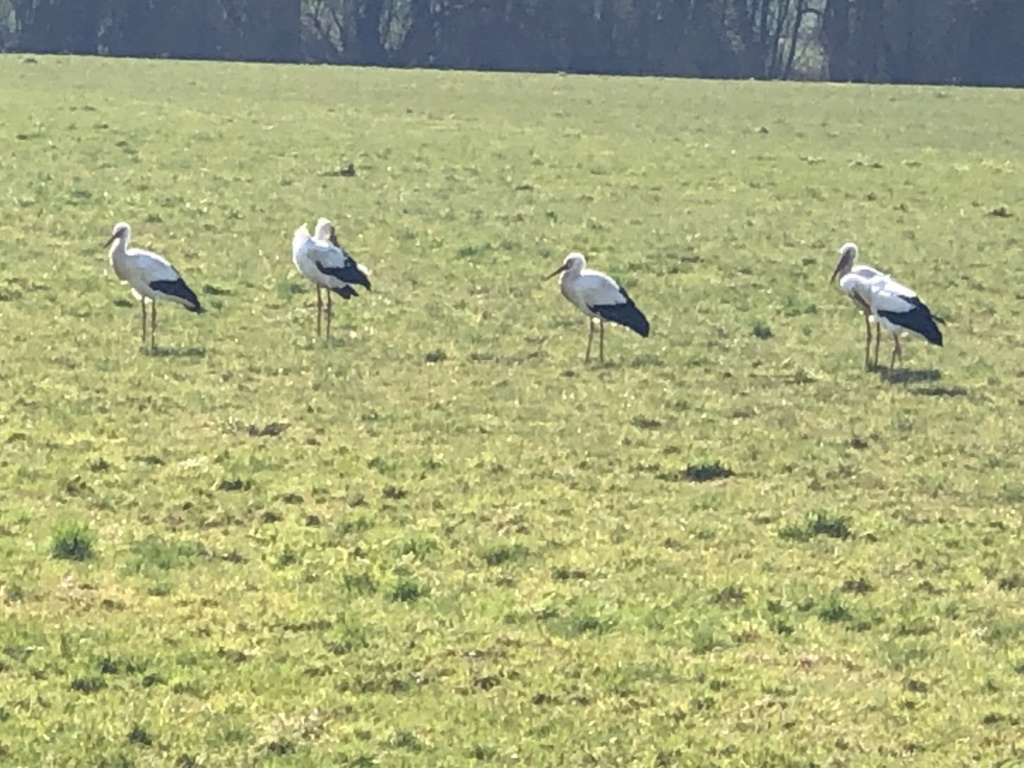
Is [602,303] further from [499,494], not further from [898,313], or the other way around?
[499,494]

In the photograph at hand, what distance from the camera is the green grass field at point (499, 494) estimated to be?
695 centimetres

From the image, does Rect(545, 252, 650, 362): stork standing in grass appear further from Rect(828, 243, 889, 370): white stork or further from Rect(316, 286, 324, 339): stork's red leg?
Rect(316, 286, 324, 339): stork's red leg

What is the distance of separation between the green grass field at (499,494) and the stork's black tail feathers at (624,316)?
254 mm

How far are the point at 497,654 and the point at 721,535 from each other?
2241 millimetres

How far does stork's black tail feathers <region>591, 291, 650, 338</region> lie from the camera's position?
14.4 metres

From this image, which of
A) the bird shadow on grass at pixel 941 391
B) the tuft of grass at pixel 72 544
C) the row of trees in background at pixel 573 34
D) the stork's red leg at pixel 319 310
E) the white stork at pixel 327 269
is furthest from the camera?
the row of trees in background at pixel 573 34

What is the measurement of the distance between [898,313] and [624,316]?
1.94m

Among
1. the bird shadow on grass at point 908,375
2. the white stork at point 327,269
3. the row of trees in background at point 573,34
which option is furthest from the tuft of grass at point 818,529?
the row of trees in background at point 573,34

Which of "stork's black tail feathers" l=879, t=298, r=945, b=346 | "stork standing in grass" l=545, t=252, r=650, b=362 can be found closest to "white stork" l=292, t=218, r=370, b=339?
"stork standing in grass" l=545, t=252, r=650, b=362

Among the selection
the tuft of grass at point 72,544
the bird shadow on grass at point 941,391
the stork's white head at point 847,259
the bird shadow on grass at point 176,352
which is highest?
the stork's white head at point 847,259

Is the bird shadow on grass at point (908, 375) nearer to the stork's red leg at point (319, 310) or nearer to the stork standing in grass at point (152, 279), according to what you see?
the stork's red leg at point (319, 310)

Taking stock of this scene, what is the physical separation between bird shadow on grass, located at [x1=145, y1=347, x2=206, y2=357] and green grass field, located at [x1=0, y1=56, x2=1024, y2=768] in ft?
0.25

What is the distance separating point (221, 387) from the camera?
12.6m

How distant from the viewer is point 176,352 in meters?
13.8
